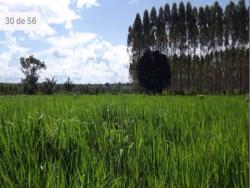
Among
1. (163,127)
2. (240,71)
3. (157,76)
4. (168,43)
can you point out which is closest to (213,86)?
(240,71)

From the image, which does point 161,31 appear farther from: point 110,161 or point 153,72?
point 110,161

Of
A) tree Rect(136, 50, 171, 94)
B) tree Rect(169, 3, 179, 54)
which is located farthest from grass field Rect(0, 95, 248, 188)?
tree Rect(169, 3, 179, 54)

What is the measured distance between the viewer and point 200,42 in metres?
54.6

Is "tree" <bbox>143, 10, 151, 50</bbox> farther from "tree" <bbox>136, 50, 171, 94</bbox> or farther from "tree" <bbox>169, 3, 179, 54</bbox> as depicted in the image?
"tree" <bbox>136, 50, 171, 94</bbox>

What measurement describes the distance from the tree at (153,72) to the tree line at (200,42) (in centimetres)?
756

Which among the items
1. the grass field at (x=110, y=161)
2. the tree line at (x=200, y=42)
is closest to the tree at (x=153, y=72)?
the tree line at (x=200, y=42)

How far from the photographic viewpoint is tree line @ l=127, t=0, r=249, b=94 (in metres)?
51.6

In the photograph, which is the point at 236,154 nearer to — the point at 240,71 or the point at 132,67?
the point at 240,71

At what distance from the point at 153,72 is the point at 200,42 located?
14807 millimetres

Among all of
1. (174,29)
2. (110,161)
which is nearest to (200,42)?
(174,29)

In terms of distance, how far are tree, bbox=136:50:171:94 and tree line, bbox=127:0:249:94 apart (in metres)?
7.56

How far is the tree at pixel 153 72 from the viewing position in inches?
1686

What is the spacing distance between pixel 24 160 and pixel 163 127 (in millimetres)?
1505

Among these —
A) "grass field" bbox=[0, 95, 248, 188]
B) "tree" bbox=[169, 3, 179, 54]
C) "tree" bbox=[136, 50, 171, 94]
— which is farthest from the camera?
"tree" bbox=[169, 3, 179, 54]
